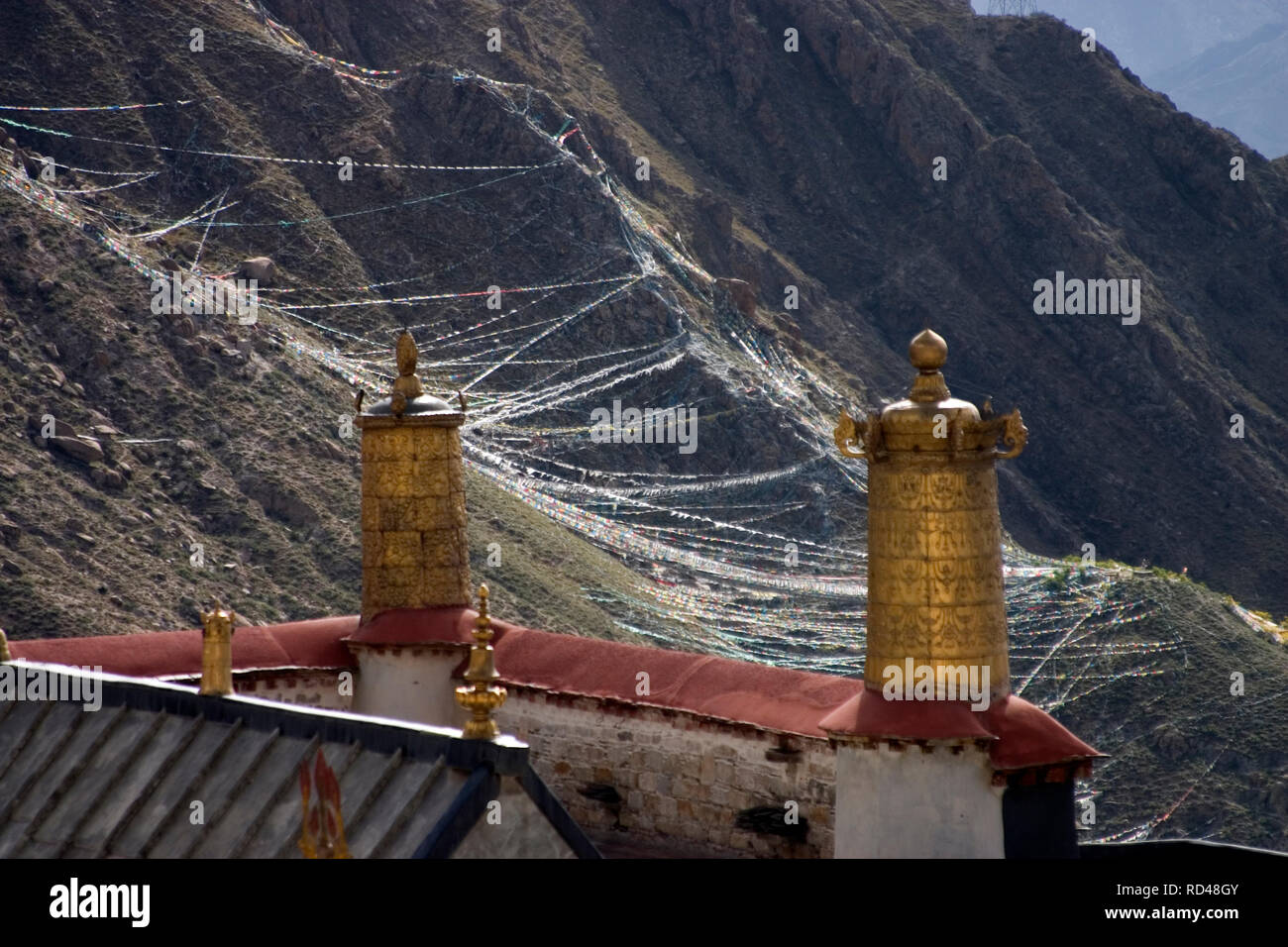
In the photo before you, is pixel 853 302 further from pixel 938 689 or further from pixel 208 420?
pixel 938 689

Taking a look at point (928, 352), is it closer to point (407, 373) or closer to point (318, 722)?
point (318, 722)

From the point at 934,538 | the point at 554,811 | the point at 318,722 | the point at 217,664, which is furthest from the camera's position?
the point at 217,664

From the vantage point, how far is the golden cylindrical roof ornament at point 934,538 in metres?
14.0

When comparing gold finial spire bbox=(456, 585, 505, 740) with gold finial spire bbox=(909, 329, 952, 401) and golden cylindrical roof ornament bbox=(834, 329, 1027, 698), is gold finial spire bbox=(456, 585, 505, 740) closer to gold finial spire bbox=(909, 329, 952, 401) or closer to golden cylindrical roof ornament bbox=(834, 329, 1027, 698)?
golden cylindrical roof ornament bbox=(834, 329, 1027, 698)

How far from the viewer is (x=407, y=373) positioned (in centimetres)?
1862

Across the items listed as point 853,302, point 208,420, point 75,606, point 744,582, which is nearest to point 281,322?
point 208,420

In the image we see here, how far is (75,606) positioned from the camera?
4909 cm

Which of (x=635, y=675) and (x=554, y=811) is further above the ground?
(x=635, y=675)

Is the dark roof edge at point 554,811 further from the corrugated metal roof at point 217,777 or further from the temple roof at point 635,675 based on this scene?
the temple roof at point 635,675

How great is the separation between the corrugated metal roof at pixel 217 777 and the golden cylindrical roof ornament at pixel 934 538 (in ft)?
9.30

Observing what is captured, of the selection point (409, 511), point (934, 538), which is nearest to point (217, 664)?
point (409, 511)

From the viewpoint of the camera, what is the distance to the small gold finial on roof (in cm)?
1833

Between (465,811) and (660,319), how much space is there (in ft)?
242

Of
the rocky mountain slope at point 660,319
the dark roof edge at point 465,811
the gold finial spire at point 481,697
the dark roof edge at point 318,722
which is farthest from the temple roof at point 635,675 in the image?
the rocky mountain slope at point 660,319
